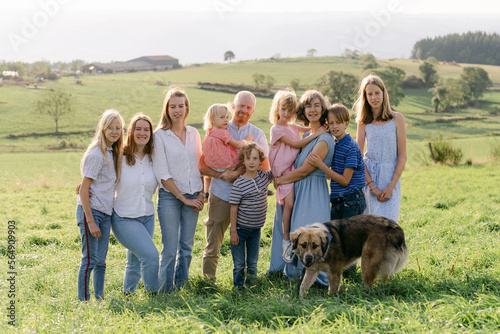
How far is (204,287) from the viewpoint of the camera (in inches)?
196

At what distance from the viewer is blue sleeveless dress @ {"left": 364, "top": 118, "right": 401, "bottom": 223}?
526 centimetres

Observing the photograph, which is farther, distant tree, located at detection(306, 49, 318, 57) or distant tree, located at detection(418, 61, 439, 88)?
distant tree, located at detection(306, 49, 318, 57)

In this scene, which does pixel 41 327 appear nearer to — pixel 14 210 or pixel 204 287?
pixel 204 287

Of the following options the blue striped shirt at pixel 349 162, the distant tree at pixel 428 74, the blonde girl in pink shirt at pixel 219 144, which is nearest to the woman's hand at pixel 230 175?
the blonde girl in pink shirt at pixel 219 144

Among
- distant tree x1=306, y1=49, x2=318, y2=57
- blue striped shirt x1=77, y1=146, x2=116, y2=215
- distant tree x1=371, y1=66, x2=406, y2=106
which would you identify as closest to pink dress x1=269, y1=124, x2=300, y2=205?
blue striped shirt x1=77, y1=146, x2=116, y2=215

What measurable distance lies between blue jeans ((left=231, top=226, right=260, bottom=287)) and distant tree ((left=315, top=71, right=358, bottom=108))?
39613mm

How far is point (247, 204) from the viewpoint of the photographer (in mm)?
5172

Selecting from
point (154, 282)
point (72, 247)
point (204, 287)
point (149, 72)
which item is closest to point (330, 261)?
point (204, 287)

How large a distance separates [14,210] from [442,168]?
1699 cm

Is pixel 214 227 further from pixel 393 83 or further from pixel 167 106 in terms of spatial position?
pixel 393 83

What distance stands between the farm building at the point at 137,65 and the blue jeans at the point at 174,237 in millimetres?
88604

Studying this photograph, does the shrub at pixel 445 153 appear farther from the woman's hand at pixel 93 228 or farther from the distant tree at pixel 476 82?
the distant tree at pixel 476 82

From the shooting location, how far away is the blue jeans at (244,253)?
208 inches

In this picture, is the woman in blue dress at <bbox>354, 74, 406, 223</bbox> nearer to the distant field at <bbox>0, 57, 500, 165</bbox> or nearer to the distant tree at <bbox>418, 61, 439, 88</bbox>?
the distant field at <bbox>0, 57, 500, 165</bbox>
